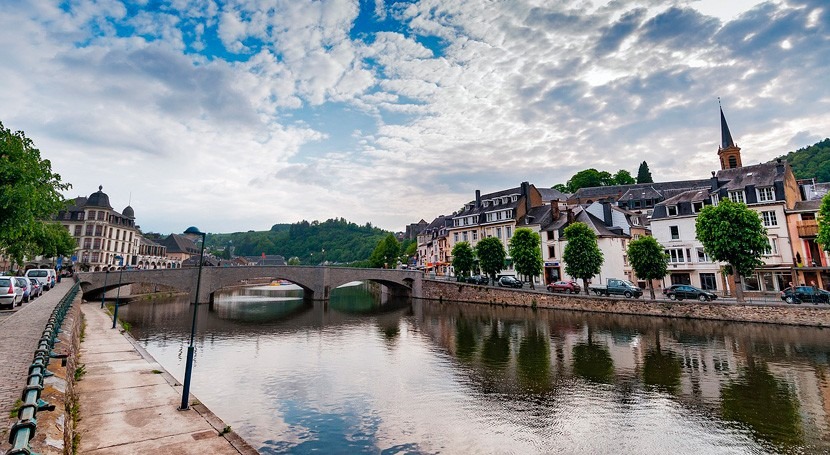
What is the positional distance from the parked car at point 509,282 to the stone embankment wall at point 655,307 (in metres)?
1.54

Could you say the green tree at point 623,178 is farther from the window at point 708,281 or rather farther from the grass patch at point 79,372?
the grass patch at point 79,372

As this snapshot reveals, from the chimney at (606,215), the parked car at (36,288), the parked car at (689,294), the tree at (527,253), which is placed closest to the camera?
the parked car at (36,288)

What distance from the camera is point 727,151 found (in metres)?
66.8

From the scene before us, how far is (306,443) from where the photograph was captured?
11.0 m

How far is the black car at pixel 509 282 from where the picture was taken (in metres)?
49.4

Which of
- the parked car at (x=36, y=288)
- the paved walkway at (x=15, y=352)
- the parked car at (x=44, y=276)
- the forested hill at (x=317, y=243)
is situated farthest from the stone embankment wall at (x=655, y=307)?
the forested hill at (x=317, y=243)

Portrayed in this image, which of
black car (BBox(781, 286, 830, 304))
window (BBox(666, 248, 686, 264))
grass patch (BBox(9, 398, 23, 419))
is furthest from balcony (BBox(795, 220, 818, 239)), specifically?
grass patch (BBox(9, 398, 23, 419))

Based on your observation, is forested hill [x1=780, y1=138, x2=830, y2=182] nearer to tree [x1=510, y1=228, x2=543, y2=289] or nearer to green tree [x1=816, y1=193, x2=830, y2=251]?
green tree [x1=816, y1=193, x2=830, y2=251]

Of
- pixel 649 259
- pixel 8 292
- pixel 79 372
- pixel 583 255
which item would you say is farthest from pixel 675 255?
pixel 8 292

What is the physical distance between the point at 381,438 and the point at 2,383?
9049 millimetres

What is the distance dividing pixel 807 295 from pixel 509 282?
27145mm

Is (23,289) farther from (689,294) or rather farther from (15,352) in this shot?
(689,294)

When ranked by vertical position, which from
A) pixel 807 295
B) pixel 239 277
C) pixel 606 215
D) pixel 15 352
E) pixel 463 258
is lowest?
pixel 807 295

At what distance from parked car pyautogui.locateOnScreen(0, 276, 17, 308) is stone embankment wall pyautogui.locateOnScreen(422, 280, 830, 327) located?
42.9 m
